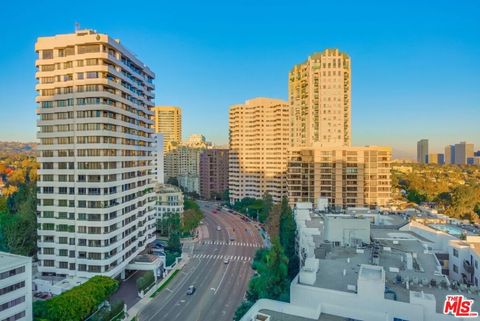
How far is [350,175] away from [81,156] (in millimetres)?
64859

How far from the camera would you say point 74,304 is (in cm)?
3678

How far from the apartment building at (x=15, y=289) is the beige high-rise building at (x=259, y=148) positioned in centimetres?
9347

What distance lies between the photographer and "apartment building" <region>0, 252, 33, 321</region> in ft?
110

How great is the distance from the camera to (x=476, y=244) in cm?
4478

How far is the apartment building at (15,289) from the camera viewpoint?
110 feet

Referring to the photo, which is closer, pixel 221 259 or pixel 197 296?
pixel 197 296

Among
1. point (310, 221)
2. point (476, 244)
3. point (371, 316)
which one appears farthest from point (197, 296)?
point (476, 244)

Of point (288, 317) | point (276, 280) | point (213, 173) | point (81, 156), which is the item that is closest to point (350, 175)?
point (276, 280)

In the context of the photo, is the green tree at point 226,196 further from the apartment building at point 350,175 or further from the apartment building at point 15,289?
the apartment building at point 15,289

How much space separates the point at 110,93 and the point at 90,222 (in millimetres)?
18380

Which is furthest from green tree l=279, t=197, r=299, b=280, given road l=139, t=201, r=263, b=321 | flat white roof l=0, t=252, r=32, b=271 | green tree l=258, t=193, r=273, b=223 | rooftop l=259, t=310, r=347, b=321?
green tree l=258, t=193, r=273, b=223

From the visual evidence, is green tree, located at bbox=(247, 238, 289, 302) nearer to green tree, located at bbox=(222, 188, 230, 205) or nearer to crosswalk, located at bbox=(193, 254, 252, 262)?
crosswalk, located at bbox=(193, 254, 252, 262)

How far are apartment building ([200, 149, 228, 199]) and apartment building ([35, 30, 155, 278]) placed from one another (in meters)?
103

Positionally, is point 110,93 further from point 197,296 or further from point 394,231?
point 394,231
